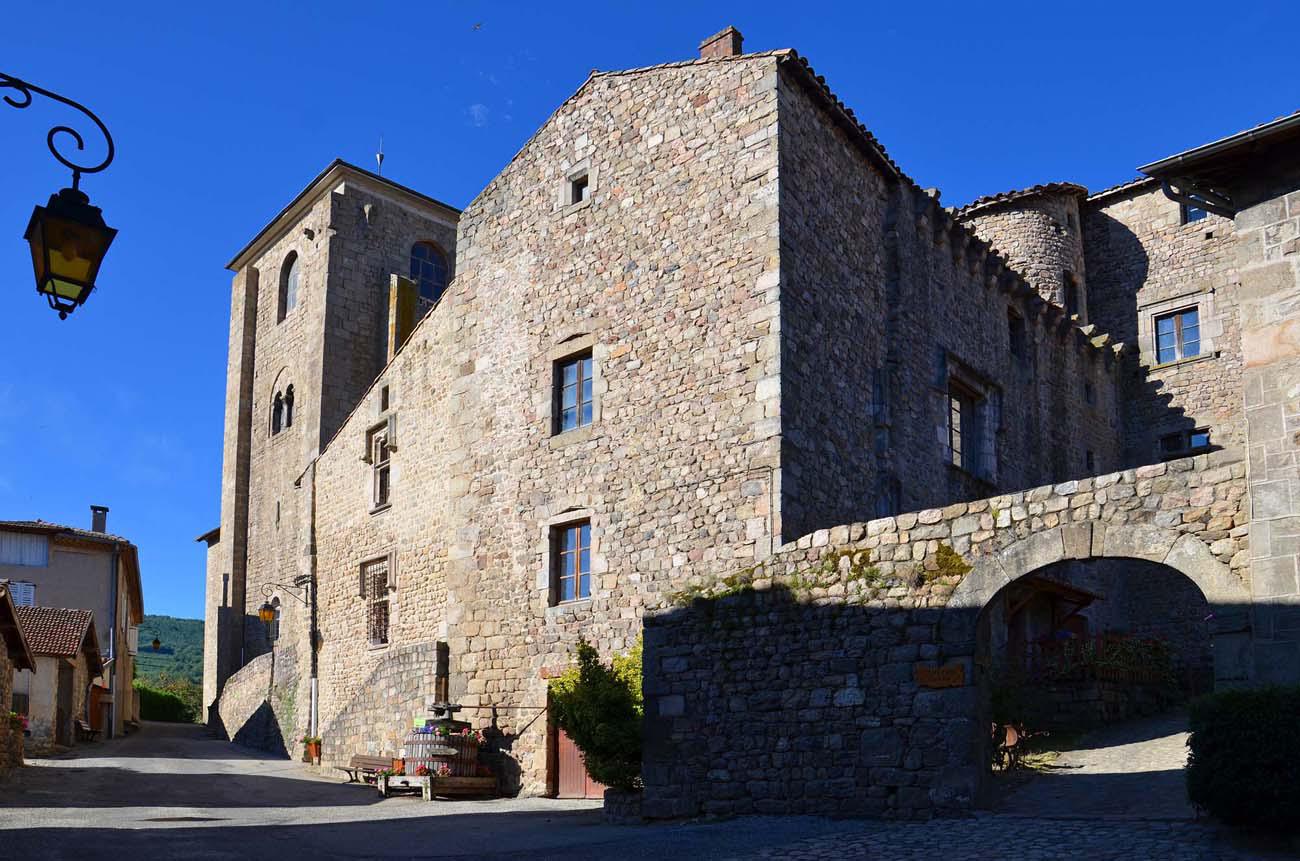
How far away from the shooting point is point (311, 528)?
23688mm

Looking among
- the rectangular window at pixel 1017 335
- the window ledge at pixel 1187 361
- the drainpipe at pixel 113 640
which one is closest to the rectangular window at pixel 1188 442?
the window ledge at pixel 1187 361

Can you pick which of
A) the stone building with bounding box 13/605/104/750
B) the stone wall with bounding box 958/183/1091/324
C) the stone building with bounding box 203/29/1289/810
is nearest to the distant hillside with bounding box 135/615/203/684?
the stone building with bounding box 13/605/104/750

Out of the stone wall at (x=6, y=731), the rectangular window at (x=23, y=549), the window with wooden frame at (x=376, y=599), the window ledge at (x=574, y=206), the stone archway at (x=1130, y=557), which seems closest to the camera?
the stone archway at (x=1130, y=557)

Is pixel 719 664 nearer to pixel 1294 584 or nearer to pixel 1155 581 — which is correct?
pixel 1294 584

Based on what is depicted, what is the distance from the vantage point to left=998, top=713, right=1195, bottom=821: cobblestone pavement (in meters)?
11.0

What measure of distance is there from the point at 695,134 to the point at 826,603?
6.82 m

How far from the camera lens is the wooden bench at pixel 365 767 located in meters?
17.2

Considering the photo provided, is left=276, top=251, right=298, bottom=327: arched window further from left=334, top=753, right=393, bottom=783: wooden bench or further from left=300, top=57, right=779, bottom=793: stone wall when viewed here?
left=334, top=753, right=393, bottom=783: wooden bench

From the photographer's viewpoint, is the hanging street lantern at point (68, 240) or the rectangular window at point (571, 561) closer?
the hanging street lantern at point (68, 240)

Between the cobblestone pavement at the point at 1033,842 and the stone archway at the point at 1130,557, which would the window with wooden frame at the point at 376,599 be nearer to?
the stone archway at the point at 1130,557

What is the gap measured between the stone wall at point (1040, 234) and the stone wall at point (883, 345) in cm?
397

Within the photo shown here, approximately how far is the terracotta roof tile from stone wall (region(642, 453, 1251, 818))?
15.8 m

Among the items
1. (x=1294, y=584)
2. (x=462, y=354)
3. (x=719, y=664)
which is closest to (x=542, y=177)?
(x=462, y=354)

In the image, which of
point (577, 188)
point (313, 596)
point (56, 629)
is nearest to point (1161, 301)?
point (577, 188)
